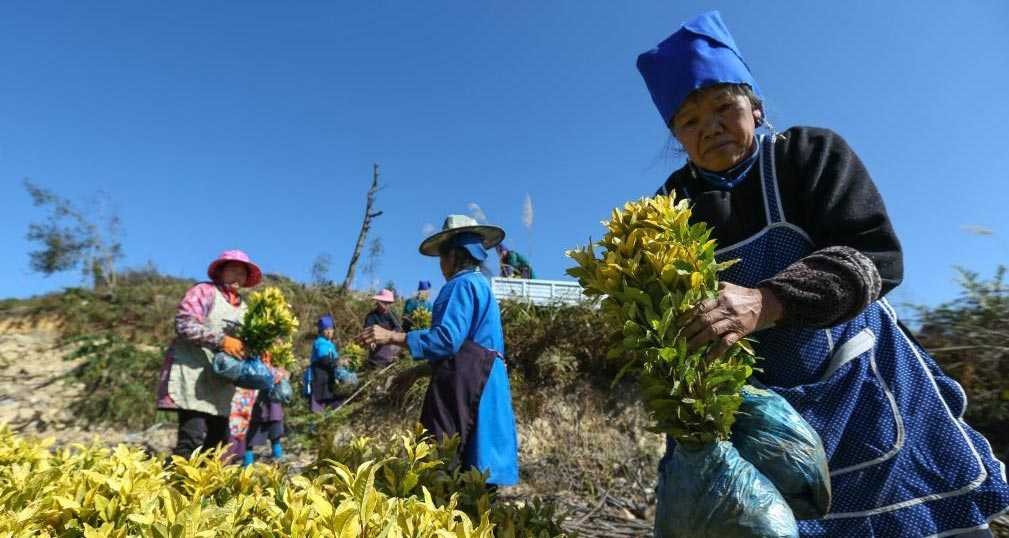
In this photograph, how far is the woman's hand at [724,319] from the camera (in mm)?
1026

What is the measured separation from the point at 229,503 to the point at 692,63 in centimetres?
151

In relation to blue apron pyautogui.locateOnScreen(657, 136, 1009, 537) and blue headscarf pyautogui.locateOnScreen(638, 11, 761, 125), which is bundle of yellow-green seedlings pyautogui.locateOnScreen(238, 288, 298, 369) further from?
blue apron pyautogui.locateOnScreen(657, 136, 1009, 537)

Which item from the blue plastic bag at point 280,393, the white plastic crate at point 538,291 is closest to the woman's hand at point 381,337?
the blue plastic bag at point 280,393

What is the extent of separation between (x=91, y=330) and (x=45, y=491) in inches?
485

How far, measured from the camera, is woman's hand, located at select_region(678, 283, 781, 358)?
1.03m

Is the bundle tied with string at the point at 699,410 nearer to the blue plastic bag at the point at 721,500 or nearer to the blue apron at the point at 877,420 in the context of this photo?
the blue plastic bag at the point at 721,500

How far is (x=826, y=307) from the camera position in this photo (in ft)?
3.47

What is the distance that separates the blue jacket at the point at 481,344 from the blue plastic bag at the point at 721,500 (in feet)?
6.20

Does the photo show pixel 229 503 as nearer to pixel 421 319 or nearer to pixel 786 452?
pixel 786 452

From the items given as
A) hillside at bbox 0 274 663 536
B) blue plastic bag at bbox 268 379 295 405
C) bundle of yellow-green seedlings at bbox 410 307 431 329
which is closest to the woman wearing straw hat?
hillside at bbox 0 274 663 536

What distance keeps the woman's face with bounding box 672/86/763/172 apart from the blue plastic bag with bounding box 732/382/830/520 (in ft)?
2.13

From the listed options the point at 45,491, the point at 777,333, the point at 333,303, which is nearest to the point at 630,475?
the point at 777,333

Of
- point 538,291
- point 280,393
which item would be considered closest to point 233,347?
point 280,393

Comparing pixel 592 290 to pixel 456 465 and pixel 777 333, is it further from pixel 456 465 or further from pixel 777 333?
Result: pixel 456 465
